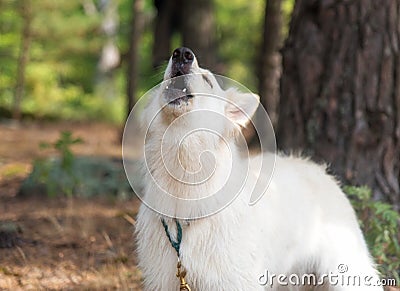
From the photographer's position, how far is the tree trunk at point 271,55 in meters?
10.3

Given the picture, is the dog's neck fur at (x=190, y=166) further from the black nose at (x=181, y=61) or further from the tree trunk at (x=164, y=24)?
the tree trunk at (x=164, y=24)

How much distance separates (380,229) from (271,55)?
5512 millimetres

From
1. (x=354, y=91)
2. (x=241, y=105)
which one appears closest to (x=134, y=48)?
(x=354, y=91)

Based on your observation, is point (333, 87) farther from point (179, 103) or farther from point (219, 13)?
point (219, 13)

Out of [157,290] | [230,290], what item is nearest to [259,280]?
[230,290]

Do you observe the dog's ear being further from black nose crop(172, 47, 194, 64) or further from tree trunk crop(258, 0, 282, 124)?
tree trunk crop(258, 0, 282, 124)

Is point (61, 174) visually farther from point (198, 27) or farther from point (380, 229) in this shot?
point (198, 27)

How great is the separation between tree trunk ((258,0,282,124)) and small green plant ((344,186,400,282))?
498 centimetres

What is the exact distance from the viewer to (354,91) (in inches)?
236

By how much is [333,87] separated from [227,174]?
97.0 inches

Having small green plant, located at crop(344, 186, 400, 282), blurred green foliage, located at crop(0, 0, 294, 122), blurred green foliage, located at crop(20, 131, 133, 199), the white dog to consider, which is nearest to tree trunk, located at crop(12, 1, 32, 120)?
blurred green foliage, located at crop(0, 0, 294, 122)

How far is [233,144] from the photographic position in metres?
4.08

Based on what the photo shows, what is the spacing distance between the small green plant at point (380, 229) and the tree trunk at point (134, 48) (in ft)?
23.8

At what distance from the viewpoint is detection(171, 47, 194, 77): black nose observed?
12.6 ft
